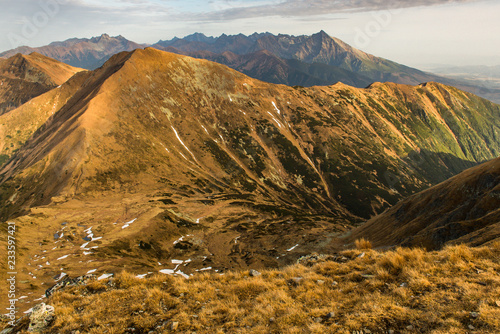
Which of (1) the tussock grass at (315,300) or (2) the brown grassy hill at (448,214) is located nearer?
(1) the tussock grass at (315,300)

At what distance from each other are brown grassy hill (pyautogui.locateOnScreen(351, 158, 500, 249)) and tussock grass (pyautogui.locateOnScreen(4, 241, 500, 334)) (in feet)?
57.2

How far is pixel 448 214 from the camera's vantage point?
56.2 meters

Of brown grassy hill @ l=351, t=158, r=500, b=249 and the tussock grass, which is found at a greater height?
the tussock grass

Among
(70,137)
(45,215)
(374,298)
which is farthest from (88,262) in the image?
(70,137)

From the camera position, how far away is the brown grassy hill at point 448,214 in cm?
4353

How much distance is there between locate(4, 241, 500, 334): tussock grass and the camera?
478 inches

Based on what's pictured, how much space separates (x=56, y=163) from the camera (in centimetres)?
14200

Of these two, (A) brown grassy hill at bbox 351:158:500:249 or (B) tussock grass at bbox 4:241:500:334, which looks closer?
(B) tussock grass at bbox 4:241:500:334

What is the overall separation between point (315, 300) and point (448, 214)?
55608mm

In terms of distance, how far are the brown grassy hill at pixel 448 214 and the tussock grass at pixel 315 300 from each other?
17.4 m

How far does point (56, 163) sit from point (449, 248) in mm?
169411

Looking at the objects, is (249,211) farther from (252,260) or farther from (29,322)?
(29,322)

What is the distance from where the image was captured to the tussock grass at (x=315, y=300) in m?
12.1

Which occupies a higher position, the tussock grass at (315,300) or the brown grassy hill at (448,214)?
the tussock grass at (315,300)
